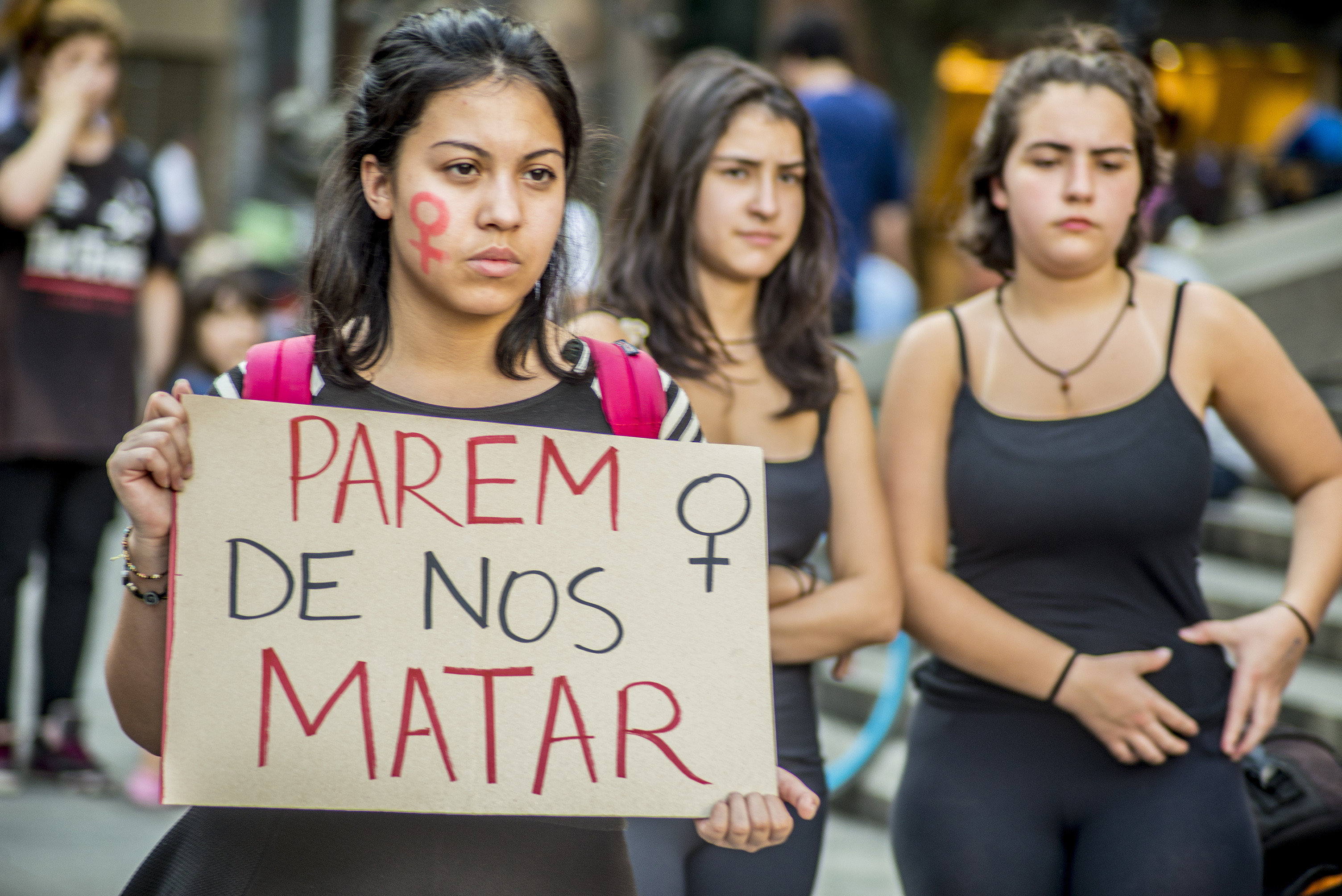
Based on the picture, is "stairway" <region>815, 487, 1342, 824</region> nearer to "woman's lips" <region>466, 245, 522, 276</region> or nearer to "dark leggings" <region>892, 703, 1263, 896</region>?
"dark leggings" <region>892, 703, 1263, 896</region>

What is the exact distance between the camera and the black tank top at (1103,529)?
2.43 meters

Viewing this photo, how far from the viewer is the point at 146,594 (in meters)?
1.75

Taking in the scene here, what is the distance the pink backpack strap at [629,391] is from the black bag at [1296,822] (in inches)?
55.1

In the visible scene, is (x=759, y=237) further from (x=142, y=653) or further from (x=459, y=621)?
(x=142, y=653)

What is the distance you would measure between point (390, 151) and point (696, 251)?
959 mm

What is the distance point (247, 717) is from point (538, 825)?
385 mm

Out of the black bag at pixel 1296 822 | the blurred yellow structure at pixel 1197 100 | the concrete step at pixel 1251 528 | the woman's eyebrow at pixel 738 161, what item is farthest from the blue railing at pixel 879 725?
the blurred yellow structure at pixel 1197 100

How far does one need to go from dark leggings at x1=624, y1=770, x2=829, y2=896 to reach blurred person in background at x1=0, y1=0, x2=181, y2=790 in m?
2.72

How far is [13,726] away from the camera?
4391 millimetres

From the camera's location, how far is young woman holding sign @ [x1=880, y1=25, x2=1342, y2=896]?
7.80ft

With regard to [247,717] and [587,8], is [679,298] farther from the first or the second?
[587,8]

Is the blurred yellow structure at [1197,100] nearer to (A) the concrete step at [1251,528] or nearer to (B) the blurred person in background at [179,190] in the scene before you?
(B) the blurred person in background at [179,190]

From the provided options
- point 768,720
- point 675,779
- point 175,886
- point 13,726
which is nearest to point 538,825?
point 675,779

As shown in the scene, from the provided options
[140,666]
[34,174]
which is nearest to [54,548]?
[34,174]
